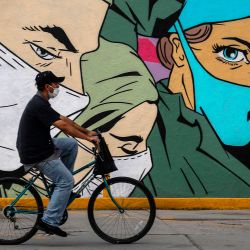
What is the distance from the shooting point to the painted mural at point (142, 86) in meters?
10.1

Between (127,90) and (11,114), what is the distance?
193 cm

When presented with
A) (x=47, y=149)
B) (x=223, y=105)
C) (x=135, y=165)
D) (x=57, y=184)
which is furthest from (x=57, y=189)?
(x=223, y=105)

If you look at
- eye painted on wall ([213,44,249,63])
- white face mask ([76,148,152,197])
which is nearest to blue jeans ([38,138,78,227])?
white face mask ([76,148,152,197])

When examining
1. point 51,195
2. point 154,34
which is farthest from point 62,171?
point 154,34

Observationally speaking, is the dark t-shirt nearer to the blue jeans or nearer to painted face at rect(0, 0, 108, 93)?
the blue jeans

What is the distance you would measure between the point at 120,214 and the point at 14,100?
4.22 meters

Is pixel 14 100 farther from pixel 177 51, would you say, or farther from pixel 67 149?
pixel 67 149

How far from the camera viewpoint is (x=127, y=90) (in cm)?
1016

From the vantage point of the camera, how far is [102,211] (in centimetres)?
650

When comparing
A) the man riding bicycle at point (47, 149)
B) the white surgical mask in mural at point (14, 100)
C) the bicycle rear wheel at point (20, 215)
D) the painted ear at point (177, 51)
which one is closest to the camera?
the man riding bicycle at point (47, 149)

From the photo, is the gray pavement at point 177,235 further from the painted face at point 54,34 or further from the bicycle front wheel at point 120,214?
the painted face at point 54,34

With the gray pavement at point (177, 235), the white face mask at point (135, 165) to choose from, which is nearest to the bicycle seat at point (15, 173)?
the gray pavement at point (177, 235)

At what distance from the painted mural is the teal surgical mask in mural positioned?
2cm

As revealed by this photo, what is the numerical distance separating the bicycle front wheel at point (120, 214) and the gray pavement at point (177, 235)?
0.41 ft
